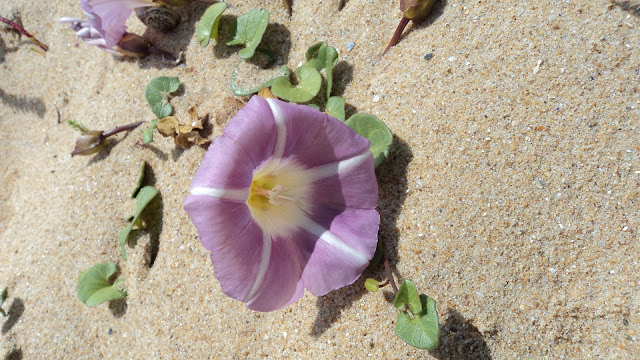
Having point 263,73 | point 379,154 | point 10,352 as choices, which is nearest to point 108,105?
point 263,73

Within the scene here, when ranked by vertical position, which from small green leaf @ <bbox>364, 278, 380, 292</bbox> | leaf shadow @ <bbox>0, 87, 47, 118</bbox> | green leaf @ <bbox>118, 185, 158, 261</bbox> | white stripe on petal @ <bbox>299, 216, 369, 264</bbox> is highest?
white stripe on petal @ <bbox>299, 216, 369, 264</bbox>

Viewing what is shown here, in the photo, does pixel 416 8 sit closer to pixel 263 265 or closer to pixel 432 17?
pixel 432 17

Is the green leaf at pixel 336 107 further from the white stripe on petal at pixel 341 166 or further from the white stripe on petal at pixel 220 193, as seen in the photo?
the white stripe on petal at pixel 220 193

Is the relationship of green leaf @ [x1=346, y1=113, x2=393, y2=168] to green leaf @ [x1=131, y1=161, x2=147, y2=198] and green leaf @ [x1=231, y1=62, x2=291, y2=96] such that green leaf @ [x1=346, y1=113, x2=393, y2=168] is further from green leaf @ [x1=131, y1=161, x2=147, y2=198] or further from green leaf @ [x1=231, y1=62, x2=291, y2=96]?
green leaf @ [x1=131, y1=161, x2=147, y2=198]

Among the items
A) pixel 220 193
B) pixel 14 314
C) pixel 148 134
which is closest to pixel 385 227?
pixel 220 193

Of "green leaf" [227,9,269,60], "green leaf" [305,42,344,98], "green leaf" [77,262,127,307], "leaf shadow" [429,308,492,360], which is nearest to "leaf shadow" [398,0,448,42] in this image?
"green leaf" [305,42,344,98]
